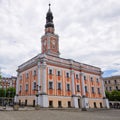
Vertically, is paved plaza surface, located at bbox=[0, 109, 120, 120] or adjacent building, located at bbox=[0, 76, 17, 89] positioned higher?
adjacent building, located at bbox=[0, 76, 17, 89]

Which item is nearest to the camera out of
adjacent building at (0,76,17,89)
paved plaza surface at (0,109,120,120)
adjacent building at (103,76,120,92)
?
paved plaza surface at (0,109,120,120)

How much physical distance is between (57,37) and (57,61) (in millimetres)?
13286

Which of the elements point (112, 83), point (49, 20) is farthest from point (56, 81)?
point (112, 83)

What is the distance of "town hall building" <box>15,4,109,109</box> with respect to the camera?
121ft

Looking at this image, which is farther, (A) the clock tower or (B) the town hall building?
(A) the clock tower

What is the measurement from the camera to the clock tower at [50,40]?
4877 centimetres

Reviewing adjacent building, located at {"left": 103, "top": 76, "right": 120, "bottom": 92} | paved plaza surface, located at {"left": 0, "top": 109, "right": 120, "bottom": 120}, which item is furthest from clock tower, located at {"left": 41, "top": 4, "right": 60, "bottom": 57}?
adjacent building, located at {"left": 103, "top": 76, "right": 120, "bottom": 92}

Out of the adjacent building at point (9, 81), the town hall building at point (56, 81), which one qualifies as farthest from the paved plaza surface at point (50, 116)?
the adjacent building at point (9, 81)

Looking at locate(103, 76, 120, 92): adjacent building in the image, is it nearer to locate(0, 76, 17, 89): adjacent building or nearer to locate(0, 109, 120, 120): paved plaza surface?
locate(0, 76, 17, 89): adjacent building

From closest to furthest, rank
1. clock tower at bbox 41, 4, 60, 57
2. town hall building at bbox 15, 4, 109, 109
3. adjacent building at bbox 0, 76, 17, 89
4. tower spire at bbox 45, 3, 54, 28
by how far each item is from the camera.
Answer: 1. town hall building at bbox 15, 4, 109, 109
2. clock tower at bbox 41, 4, 60, 57
3. tower spire at bbox 45, 3, 54, 28
4. adjacent building at bbox 0, 76, 17, 89

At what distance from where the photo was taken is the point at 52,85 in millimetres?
37656

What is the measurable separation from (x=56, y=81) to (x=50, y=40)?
15.6 m

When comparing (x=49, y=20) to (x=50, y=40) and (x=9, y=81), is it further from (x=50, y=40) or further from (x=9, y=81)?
(x=9, y=81)

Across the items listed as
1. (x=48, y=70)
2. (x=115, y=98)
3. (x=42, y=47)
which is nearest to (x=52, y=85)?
(x=48, y=70)
